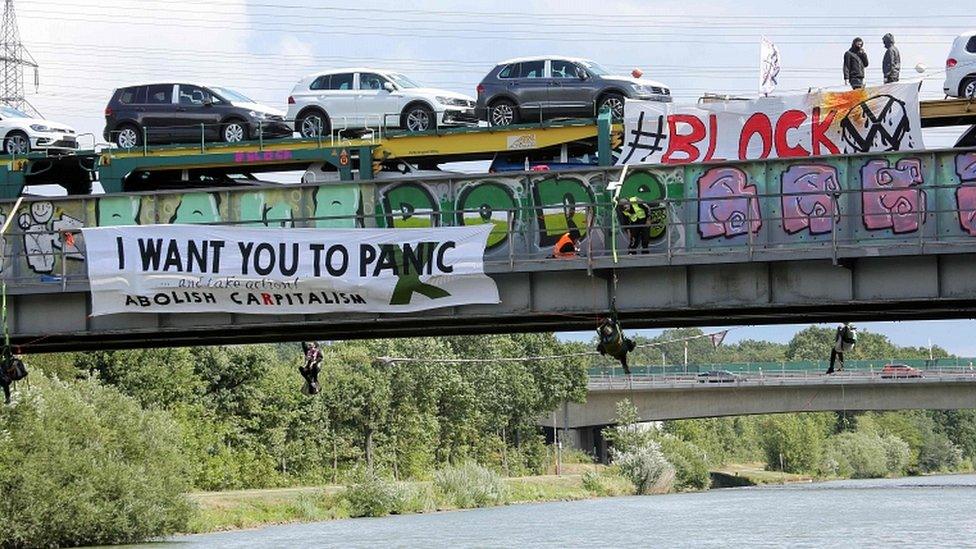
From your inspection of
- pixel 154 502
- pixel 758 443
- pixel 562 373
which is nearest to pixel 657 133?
pixel 154 502

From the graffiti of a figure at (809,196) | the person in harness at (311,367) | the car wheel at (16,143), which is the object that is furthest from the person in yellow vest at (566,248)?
the car wheel at (16,143)

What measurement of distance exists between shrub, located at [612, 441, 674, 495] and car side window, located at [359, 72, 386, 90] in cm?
5597

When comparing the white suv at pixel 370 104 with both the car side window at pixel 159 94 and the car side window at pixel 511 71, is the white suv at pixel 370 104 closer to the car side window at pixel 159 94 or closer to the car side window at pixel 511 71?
the car side window at pixel 511 71

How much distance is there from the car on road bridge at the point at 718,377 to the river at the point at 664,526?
15.0 m

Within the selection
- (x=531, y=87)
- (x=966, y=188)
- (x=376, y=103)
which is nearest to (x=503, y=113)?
(x=531, y=87)

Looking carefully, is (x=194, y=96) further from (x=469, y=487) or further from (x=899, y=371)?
(x=899, y=371)

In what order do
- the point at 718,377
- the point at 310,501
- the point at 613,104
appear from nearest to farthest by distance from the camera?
the point at 613,104 < the point at 310,501 < the point at 718,377

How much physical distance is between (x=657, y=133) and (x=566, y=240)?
7.78m

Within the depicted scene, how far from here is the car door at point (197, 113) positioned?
4325 cm

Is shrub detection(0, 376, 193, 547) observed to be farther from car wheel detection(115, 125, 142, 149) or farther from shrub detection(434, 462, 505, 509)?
shrub detection(434, 462, 505, 509)

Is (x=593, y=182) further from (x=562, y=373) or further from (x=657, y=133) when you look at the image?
(x=562, y=373)

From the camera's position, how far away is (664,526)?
57750mm

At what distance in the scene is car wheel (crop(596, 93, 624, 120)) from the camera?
39438 millimetres

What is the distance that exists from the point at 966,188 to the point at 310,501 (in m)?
41.5
